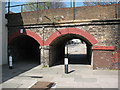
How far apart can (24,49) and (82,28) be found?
28.8 ft

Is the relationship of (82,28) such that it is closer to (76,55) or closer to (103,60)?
(103,60)

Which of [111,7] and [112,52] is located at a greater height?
[111,7]

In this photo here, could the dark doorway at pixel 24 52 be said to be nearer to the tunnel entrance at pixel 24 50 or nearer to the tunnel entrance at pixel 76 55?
the tunnel entrance at pixel 24 50

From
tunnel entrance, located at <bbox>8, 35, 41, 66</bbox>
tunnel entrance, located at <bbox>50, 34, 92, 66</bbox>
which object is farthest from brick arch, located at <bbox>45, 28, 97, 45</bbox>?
tunnel entrance, located at <bbox>8, 35, 41, 66</bbox>

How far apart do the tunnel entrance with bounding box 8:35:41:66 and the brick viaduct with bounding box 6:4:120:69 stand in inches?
55.4

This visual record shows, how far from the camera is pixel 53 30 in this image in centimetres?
936

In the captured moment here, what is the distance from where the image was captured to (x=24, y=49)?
1446 cm

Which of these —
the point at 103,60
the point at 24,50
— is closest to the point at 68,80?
the point at 103,60

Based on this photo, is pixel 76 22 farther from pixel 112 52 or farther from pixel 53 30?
pixel 112 52

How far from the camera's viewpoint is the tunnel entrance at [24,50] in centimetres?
1163

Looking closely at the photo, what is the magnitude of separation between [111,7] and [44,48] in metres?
6.26

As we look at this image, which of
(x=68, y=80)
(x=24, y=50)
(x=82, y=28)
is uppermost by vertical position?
(x=82, y=28)

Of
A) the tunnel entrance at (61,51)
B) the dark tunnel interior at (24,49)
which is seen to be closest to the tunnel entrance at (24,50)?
the dark tunnel interior at (24,49)

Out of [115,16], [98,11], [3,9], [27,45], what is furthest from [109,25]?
[27,45]
